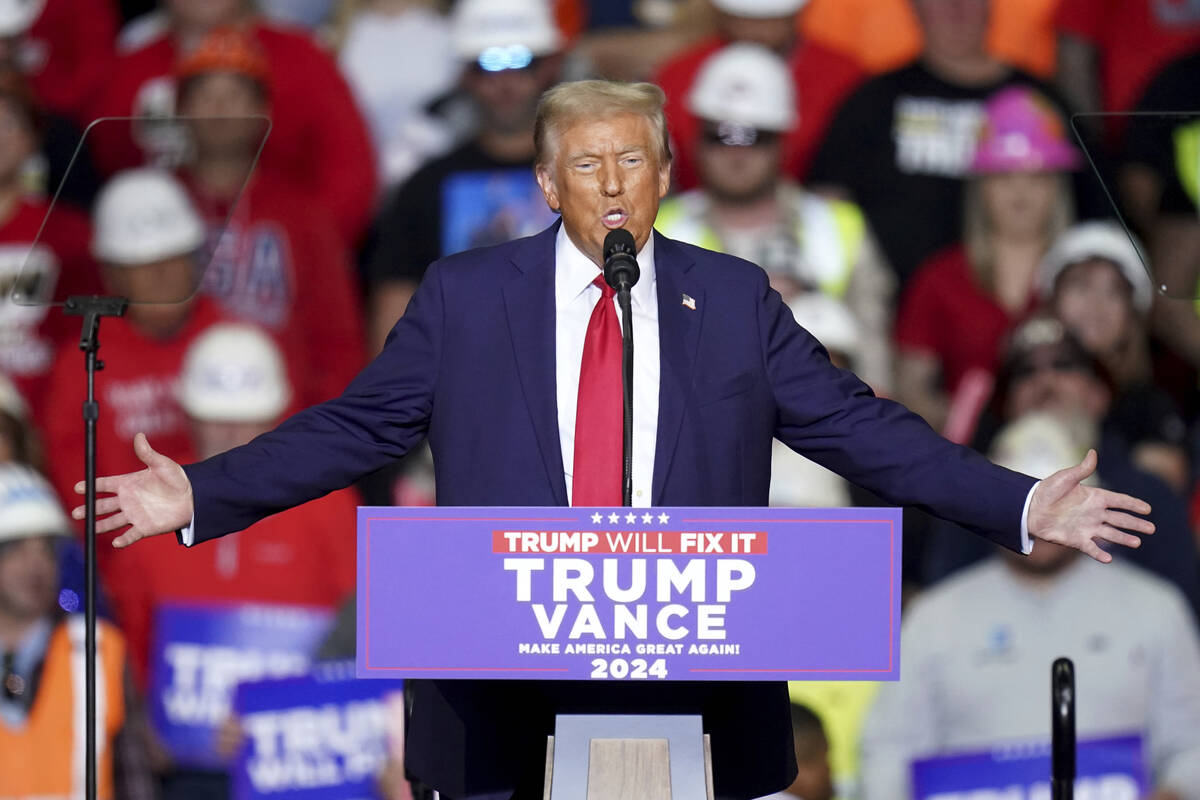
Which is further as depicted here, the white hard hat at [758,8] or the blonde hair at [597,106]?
the white hard hat at [758,8]

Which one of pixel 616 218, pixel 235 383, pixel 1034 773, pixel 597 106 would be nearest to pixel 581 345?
pixel 616 218

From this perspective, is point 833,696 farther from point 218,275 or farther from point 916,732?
point 218,275

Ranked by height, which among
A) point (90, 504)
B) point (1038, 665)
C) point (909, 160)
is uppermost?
point (909, 160)

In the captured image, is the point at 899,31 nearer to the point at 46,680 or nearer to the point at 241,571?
the point at 241,571

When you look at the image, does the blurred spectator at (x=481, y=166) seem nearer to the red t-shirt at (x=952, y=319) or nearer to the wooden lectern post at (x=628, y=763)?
the red t-shirt at (x=952, y=319)

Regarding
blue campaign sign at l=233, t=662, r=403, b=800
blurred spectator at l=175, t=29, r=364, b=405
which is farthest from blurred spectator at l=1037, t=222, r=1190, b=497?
blue campaign sign at l=233, t=662, r=403, b=800

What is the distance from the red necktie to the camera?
2352 mm

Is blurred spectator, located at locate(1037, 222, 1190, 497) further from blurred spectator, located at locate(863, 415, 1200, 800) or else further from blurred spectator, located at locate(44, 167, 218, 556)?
blurred spectator, located at locate(44, 167, 218, 556)

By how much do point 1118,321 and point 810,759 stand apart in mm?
1543

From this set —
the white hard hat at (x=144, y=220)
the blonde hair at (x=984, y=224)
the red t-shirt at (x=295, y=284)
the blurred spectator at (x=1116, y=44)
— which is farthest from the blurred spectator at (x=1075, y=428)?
the white hard hat at (x=144, y=220)

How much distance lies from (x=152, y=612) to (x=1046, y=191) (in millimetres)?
2769

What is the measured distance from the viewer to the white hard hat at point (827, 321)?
4949 millimetres

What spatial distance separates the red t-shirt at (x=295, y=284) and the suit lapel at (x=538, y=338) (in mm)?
2834

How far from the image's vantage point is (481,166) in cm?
530
